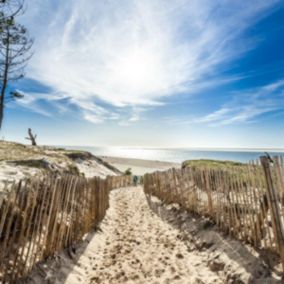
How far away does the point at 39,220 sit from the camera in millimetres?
3350

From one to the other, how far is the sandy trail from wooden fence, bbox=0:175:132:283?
1.96 ft

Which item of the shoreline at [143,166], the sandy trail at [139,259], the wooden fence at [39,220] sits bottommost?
the shoreline at [143,166]

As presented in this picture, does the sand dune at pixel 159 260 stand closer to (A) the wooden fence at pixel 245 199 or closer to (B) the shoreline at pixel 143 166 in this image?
(A) the wooden fence at pixel 245 199

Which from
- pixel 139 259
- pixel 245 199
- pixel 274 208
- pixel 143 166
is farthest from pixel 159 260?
pixel 143 166

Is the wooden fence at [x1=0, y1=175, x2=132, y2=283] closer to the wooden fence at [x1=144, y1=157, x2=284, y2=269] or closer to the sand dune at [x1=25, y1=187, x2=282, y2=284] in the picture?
the sand dune at [x1=25, y1=187, x2=282, y2=284]

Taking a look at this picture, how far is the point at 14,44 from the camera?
13789 millimetres

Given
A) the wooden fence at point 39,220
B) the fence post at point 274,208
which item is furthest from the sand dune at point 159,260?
the fence post at point 274,208

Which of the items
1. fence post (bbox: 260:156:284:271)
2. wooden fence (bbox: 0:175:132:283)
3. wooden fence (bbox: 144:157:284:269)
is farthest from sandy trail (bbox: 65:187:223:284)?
fence post (bbox: 260:156:284:271)

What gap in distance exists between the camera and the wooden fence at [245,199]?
332 centimetres

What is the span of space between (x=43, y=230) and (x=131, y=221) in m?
4.26

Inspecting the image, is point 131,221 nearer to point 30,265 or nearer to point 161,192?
point 161,192

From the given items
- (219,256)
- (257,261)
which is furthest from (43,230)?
(257,261)

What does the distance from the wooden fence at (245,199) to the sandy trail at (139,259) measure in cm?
104

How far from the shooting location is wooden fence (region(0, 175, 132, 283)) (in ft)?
9.30
